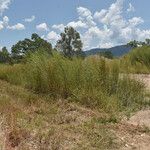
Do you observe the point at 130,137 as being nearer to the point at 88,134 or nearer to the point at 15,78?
the point at 88,134

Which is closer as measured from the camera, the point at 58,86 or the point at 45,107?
the point at 45,107

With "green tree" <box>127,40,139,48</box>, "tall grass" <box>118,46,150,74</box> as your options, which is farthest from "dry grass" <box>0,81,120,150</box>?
"green tree" <box>127,40,139,48</box>

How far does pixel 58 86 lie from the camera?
37.4ft

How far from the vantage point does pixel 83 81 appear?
11.1 meters

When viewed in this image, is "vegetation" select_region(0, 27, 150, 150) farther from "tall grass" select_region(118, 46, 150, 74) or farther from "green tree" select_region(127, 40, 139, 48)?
"green tree" select_region(127, 40, 139, 48)

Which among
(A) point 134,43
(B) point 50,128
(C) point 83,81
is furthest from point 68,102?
(A) point 134,43

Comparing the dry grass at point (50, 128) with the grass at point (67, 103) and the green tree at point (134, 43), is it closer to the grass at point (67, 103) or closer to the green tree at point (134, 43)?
the grass at point (67, 103)

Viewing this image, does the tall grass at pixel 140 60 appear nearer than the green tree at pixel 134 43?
Yes

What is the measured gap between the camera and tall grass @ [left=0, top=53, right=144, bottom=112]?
34.4 feet

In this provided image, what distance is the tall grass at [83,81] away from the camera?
413 inches

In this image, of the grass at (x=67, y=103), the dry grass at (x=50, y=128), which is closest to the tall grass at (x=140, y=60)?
the grass at (x=67, y=103)

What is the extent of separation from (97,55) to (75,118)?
172 inches

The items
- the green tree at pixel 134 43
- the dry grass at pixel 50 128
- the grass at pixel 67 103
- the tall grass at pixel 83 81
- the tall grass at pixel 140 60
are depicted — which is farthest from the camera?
the green tree at pixel 134 43

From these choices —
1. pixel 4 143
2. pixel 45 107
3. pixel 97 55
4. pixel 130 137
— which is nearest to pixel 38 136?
pixel 4 143
